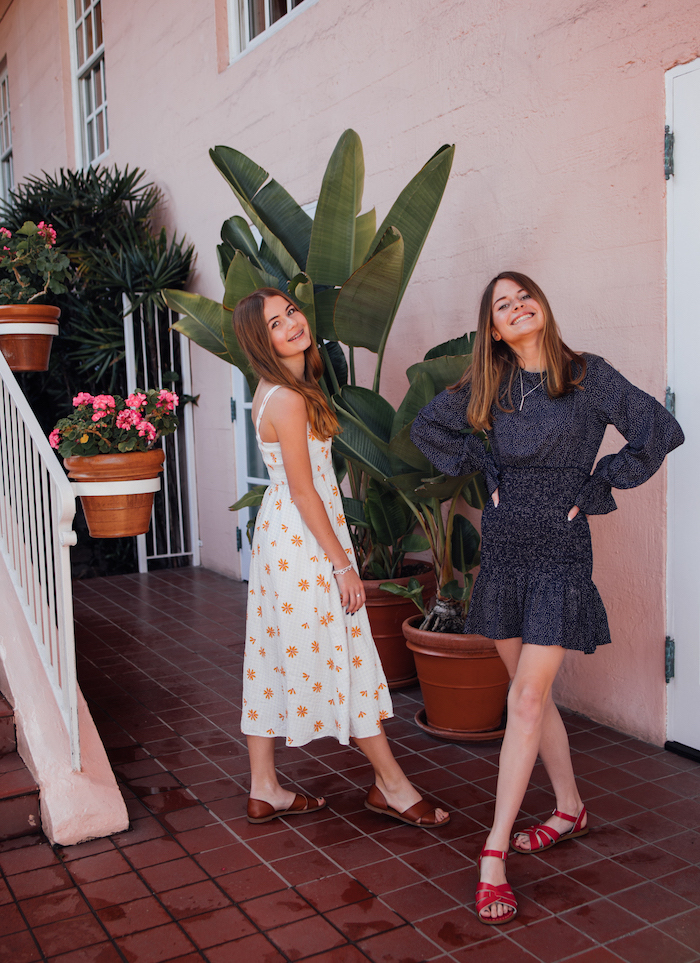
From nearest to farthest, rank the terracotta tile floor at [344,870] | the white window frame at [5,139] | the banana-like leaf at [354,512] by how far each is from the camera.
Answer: the terracotta tile floor at [344,870], the banana-like leaf at [354,512], the white window frame at [5,139]

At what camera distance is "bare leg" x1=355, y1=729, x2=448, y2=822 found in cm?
263

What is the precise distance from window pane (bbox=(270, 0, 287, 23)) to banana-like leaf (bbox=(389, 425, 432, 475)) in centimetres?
360

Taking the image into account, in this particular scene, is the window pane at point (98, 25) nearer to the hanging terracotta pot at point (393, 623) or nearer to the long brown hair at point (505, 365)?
the hanging terracotta pot at point (393, 623)

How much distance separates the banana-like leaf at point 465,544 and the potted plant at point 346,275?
0.52 feet

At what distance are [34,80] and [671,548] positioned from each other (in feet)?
30.8

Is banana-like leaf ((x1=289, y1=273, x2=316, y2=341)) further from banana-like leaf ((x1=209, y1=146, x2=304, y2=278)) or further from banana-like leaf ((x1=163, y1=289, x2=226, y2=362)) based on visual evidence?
banana-like leaf ((x1=163, y1=289, x2=226, y2=362))

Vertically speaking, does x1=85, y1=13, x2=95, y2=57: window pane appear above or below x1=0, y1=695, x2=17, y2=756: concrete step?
above

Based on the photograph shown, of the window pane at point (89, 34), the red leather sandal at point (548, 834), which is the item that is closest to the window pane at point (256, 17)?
the window pane at point (89, 34)

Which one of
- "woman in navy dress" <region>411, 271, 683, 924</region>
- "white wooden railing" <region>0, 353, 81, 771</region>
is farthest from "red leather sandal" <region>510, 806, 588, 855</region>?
"white wooden railing" <region>0, 353, 81, 771</region>

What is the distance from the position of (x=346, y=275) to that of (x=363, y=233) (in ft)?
0.60

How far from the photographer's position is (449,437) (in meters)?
2.52

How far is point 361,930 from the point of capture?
83.3 inches

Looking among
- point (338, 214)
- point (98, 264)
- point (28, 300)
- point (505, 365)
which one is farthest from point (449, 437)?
point (98, 264)

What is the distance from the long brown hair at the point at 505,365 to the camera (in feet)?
7.43
